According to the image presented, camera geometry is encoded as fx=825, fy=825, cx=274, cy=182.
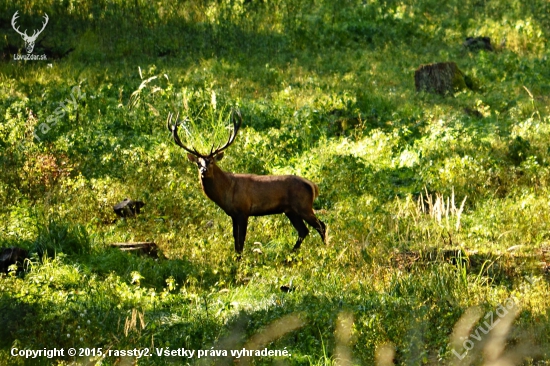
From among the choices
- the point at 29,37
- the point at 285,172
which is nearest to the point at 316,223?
the point at 285,172

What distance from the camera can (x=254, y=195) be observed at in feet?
38.3

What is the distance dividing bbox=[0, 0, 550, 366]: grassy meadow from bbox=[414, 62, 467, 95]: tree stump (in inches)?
12.0

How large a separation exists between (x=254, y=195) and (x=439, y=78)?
31.2ft

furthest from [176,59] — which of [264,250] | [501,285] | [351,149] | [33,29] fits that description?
[501,285]

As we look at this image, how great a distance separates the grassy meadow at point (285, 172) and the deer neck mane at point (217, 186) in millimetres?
701

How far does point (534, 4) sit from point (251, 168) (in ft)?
53.5

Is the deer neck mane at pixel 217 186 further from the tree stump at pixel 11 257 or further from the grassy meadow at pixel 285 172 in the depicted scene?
the tree stump at pixel 11 257

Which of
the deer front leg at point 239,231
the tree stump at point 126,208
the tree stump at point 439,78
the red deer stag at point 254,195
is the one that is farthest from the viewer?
the tree stump at point 439,78

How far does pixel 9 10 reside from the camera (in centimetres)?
2447

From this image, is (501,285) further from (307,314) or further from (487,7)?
(487,7)

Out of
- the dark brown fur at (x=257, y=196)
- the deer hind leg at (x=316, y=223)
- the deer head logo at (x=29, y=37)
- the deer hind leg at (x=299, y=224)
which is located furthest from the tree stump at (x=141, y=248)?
the deer head logo at (x=29, y=37)

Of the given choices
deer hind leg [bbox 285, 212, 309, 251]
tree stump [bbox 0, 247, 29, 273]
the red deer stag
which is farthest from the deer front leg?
tree stump [bbox 0, 247, 29, 273]

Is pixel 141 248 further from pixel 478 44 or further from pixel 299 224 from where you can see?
pixel 478 44

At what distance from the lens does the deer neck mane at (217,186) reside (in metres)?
11.6
